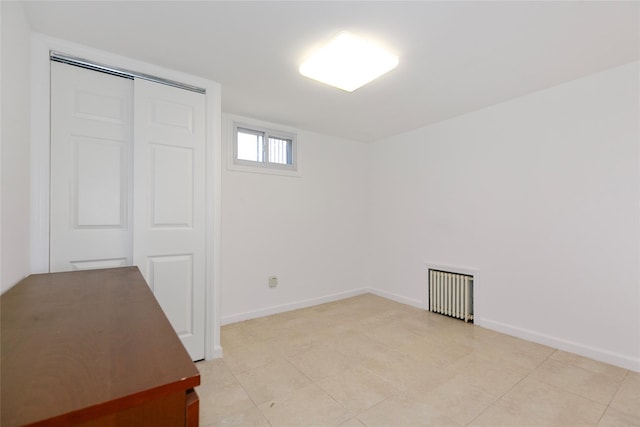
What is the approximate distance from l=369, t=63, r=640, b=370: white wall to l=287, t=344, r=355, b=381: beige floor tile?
5.53ft

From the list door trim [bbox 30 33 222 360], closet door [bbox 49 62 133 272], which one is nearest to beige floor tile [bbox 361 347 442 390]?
door trim [bbox 30 33 222 360]

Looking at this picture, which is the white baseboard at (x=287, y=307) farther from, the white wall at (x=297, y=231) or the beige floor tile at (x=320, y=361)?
the beige floor tile at (x=320, y=361)

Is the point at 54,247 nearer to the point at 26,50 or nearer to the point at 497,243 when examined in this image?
the point at 26,50

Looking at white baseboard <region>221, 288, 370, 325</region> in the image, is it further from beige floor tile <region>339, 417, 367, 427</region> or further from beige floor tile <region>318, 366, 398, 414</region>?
beige floor tile <region>339, 417, 367, 427</region>

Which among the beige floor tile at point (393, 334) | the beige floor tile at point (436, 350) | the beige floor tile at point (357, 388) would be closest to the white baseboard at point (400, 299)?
the beige floor tile at point (393, 334)

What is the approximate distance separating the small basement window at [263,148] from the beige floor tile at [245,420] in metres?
2.40

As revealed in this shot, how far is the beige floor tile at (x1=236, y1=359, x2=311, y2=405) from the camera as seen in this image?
1905 millimetres

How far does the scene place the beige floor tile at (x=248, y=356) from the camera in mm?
2266

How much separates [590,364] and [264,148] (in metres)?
3.64

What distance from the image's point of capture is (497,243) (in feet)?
9.80

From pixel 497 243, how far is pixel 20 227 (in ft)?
12.3

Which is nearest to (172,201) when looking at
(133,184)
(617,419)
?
(133,184)

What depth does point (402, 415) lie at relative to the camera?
1.70 metres

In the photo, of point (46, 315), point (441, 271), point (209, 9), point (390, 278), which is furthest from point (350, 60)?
point (390, 278)
